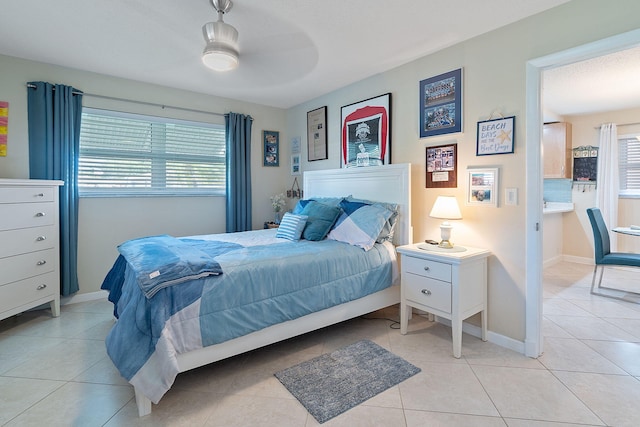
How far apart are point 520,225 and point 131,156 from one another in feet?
12.8

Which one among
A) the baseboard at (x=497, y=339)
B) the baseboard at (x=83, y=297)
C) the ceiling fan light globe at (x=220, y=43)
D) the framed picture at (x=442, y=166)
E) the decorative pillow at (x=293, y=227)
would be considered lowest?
the baseboard at (x=497, y=339)

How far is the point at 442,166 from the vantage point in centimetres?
275

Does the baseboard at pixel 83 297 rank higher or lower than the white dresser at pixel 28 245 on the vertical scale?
lower

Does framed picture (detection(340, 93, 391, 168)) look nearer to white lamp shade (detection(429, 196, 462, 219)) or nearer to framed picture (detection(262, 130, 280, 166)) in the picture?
white lamp shade (detection(429, 196, 462, 219))

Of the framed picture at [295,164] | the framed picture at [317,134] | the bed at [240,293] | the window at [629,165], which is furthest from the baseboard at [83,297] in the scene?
the window at [629,165]

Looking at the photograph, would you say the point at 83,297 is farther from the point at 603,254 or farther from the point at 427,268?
the point at 603,254

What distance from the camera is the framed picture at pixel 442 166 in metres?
2.68

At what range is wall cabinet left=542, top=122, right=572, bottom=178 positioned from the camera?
487 cm

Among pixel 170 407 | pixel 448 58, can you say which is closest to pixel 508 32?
pixel 448 58

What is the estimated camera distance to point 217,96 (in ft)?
13.3

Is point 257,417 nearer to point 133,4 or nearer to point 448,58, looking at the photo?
point 133,4

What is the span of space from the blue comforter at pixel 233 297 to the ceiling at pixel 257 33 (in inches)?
66.0

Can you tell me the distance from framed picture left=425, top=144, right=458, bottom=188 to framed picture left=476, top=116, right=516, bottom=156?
214mm

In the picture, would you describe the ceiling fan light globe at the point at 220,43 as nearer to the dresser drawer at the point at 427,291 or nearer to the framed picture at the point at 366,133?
the framed picture at the point at 366,133
